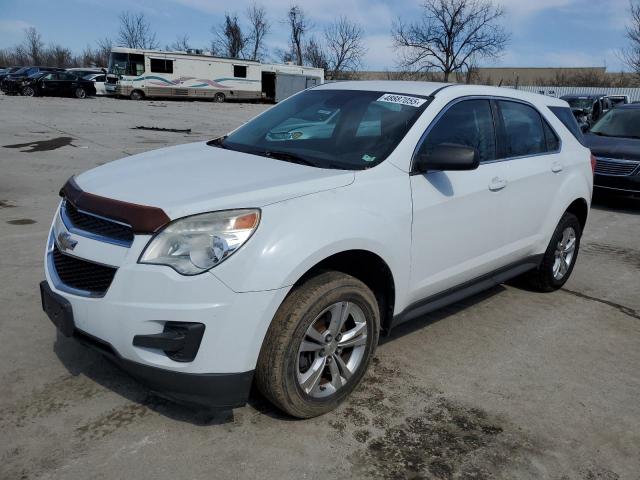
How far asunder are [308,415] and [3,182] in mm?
7768

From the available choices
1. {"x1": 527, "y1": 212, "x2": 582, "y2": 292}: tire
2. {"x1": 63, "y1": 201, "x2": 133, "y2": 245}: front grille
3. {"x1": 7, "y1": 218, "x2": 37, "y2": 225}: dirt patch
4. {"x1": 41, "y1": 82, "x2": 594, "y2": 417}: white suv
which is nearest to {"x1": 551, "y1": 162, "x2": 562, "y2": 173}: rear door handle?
{"x1": 41, "y1": 82, "x2": 594, "y2": 417}: white suv

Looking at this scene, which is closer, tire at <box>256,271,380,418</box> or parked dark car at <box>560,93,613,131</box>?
tire at <box>256,271,380,418</box>

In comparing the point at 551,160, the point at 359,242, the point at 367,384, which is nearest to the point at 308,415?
the point at 367,384

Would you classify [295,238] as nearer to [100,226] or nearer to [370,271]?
[370,271]

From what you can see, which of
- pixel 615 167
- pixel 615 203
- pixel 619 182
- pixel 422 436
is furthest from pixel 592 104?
pixel 422 436

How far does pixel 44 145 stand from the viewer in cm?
1294

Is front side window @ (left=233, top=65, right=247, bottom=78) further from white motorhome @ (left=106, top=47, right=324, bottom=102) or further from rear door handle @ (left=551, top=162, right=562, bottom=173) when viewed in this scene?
rear door handle @ (left=551, top=162, right=562, bottom=173)

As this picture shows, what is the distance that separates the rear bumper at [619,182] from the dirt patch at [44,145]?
11.1 metres

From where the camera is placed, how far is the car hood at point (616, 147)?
891cm

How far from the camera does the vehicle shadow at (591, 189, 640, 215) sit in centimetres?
912

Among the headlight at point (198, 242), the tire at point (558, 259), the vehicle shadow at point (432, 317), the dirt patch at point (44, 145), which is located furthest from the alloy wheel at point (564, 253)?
the dirt patch at point (44, 145)

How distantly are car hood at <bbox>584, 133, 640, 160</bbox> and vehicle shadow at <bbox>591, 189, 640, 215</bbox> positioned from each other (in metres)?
0.62

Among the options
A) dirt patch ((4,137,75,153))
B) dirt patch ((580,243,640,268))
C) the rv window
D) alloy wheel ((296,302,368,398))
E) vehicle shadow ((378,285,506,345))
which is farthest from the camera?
the rv window

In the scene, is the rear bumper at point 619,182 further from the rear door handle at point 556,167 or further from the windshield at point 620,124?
the rear door handle at point 556,167
